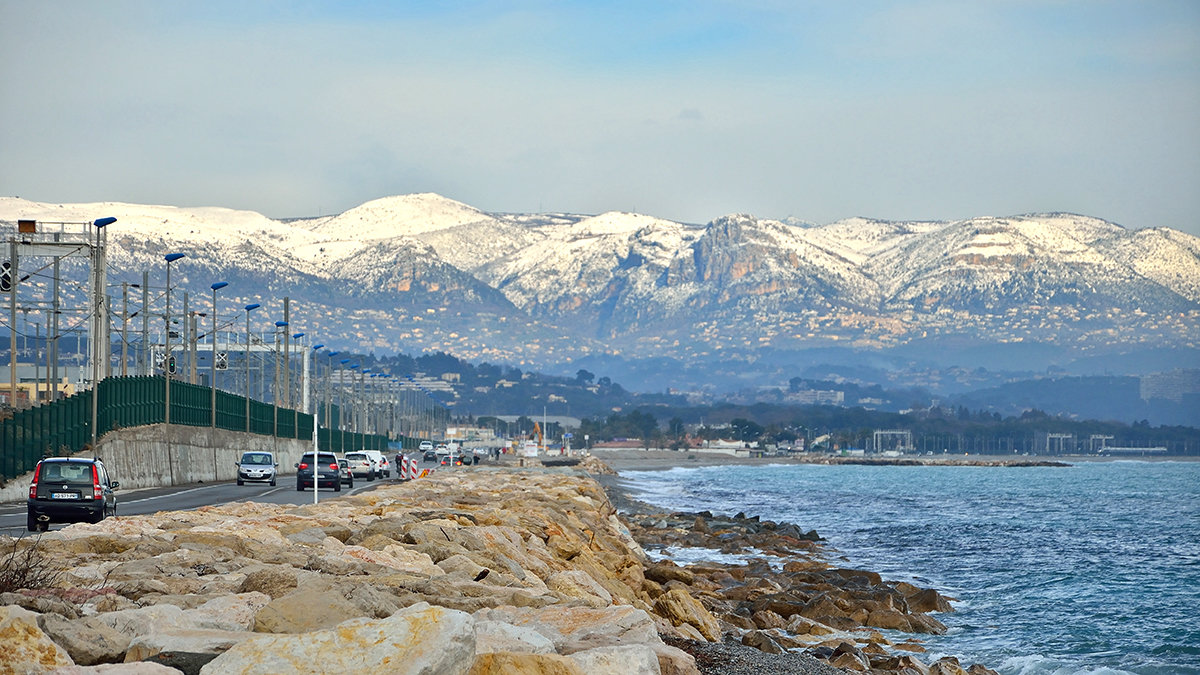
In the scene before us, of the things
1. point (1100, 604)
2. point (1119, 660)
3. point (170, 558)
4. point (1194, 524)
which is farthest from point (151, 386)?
point (1194, 524)

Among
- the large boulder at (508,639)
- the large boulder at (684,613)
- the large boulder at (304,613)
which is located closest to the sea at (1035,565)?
the large boulder at (684,613)

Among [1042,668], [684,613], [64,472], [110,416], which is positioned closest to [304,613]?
[684,613]

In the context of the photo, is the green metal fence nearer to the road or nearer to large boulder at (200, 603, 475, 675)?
the road

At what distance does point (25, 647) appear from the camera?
31.1 feet

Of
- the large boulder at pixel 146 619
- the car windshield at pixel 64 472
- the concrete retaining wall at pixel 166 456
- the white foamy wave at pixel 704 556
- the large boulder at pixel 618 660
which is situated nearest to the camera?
→ the large boulder at pixel 618 660

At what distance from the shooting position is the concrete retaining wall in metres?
53.9

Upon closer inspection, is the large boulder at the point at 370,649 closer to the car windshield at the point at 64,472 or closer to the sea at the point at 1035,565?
the sea at the point at 1035,565

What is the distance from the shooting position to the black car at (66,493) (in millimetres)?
30906

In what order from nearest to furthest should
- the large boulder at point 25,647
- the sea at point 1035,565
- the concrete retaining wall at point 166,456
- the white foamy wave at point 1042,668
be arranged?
the large boulder at point 25,647, the white foamy wave at point 1042,668, the sea at point 1035,565, the concrete retaining wall at point 166,456

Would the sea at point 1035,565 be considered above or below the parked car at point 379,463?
below

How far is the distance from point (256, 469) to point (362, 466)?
11.4m

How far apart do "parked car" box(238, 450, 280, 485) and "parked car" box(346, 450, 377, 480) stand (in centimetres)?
876

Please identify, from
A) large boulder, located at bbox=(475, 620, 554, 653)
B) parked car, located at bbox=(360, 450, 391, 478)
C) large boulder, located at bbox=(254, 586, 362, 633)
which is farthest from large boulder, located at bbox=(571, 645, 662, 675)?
parked car, located at bbox=(360, 450, 391, 478)

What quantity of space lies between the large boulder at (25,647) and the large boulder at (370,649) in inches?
40.0
